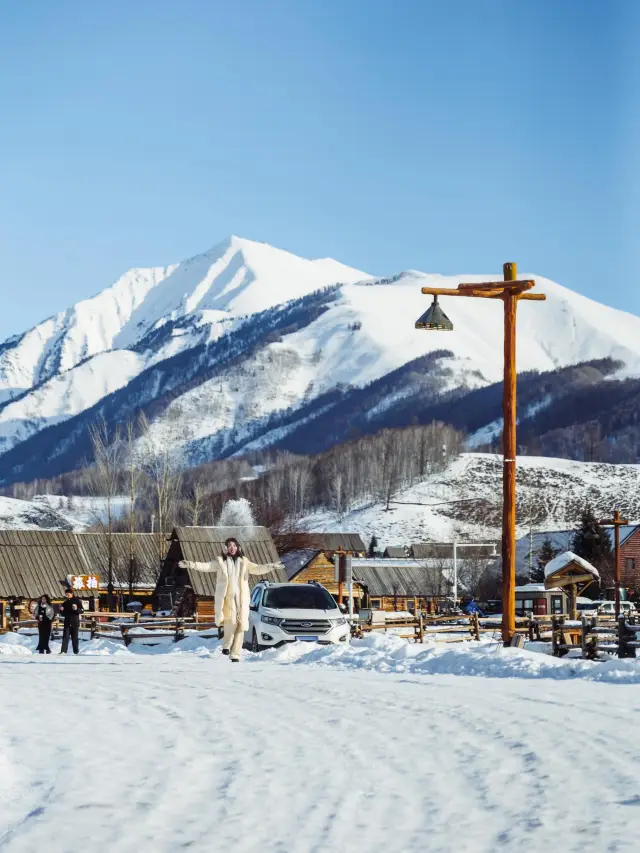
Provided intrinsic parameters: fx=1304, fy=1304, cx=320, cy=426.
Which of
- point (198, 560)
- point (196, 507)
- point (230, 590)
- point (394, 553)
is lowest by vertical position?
point (230, 590)

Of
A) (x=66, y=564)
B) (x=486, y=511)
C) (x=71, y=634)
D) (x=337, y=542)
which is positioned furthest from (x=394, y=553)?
(x=71, y=634)

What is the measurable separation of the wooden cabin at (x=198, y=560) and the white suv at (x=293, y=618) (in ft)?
114

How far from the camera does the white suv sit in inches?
1069

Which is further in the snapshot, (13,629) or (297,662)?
(13,629)

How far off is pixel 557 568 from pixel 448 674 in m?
31.2

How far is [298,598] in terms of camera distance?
28219 mm

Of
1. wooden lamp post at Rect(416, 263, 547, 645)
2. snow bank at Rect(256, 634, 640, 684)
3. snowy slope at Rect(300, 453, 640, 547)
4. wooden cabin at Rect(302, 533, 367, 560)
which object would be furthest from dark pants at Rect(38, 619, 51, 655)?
snowy slope at Rect(300, 453, 640, 547)

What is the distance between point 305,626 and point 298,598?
114 cm

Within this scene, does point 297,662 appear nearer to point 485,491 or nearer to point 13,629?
point 13,629

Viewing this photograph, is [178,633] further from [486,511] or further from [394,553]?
[486,511]

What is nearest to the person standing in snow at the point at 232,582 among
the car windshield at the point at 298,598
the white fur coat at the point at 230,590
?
the white fur coat at the point at 230,590

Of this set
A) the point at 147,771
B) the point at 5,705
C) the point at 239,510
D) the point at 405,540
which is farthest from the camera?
the point at 405,540

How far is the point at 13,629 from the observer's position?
153ft

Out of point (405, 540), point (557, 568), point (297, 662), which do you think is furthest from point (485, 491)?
point (297, 662)
